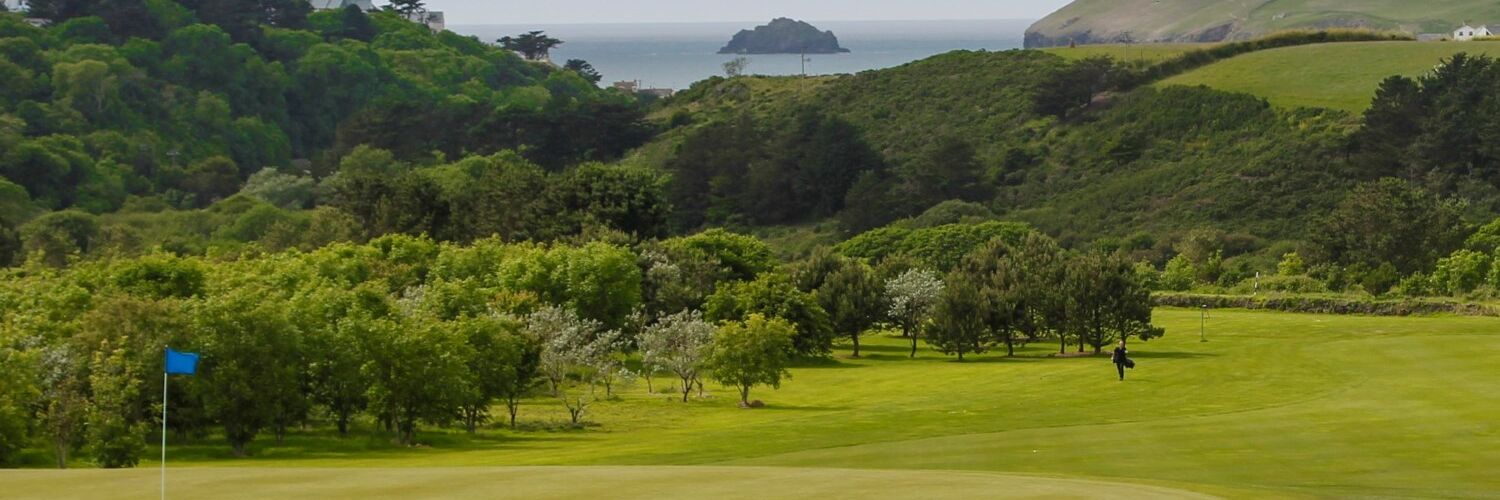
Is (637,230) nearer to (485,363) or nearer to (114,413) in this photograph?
(485,363)

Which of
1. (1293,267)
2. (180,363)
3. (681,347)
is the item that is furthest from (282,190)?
(180,363)

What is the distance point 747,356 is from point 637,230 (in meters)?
43.5

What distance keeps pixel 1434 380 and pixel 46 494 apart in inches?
1510

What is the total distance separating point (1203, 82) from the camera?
161m

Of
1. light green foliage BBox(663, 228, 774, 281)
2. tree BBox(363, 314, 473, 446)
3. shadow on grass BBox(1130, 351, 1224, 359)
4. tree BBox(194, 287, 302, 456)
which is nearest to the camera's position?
tree BBox(194, 287, 302, 456)

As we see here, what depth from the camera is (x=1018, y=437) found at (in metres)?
43.6

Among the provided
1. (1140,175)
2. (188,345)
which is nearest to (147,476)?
(188,345)

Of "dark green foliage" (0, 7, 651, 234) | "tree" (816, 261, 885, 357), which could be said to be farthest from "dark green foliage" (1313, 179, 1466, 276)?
"dark green foliage" (0, 7, 651, 234)

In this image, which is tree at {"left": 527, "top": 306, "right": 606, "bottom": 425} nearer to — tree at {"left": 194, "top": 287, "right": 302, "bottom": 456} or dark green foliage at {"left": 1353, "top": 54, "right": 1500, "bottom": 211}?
tree at {"left": 194, "top": 287, "right": 302, "bottom": 456}

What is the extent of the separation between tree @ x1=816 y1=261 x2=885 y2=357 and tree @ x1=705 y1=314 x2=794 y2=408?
680 inches

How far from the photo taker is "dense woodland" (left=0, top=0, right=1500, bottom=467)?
50125 mm

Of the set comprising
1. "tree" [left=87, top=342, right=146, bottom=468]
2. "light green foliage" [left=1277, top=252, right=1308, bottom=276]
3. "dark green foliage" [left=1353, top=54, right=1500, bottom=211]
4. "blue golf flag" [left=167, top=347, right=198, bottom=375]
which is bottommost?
"tree" [left=87, top=342, right=146, bottom=468]

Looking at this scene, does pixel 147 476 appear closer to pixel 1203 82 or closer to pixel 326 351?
pixel 326 351

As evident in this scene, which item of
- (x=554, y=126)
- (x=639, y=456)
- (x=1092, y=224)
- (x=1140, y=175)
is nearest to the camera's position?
(x=639, y=456)
